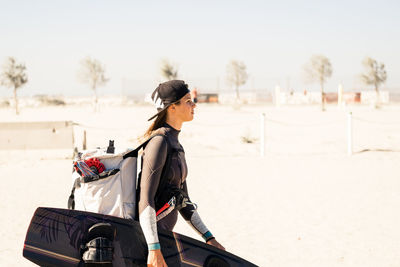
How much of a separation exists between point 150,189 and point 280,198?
21.5 feet

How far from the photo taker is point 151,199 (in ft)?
7.71

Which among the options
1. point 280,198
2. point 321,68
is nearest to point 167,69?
point 321,68

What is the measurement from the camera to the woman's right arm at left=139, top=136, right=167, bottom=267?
2.32 metres

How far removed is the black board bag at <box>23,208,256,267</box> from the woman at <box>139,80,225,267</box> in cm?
9

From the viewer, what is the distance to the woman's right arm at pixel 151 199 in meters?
2.32

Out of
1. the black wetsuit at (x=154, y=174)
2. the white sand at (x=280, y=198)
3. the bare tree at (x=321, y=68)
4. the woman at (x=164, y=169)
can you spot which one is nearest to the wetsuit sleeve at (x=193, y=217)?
the woman at (x=164, y=169)

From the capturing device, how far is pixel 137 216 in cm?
245

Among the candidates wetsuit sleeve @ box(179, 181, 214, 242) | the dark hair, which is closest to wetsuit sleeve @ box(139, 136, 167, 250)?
the dark hair

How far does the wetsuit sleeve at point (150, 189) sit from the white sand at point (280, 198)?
322 centimetres

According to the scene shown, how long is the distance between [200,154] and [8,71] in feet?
111

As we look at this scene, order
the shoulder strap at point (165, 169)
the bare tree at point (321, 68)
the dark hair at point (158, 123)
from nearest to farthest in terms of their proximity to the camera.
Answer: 1. the shoulder strap at point (165, 169)
2. the dark hair at point (158, 123)
3. the bare tree at point (321, 68)

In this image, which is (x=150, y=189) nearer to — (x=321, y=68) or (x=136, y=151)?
(x=136, y=151)

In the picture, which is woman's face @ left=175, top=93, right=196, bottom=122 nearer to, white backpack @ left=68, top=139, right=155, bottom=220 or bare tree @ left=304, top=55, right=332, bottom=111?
white backpack @ left=68, top=139, right=155, bottom=220

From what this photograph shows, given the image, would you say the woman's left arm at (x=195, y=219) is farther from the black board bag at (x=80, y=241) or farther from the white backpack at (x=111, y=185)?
the white backpack at (x=111, y=185)
